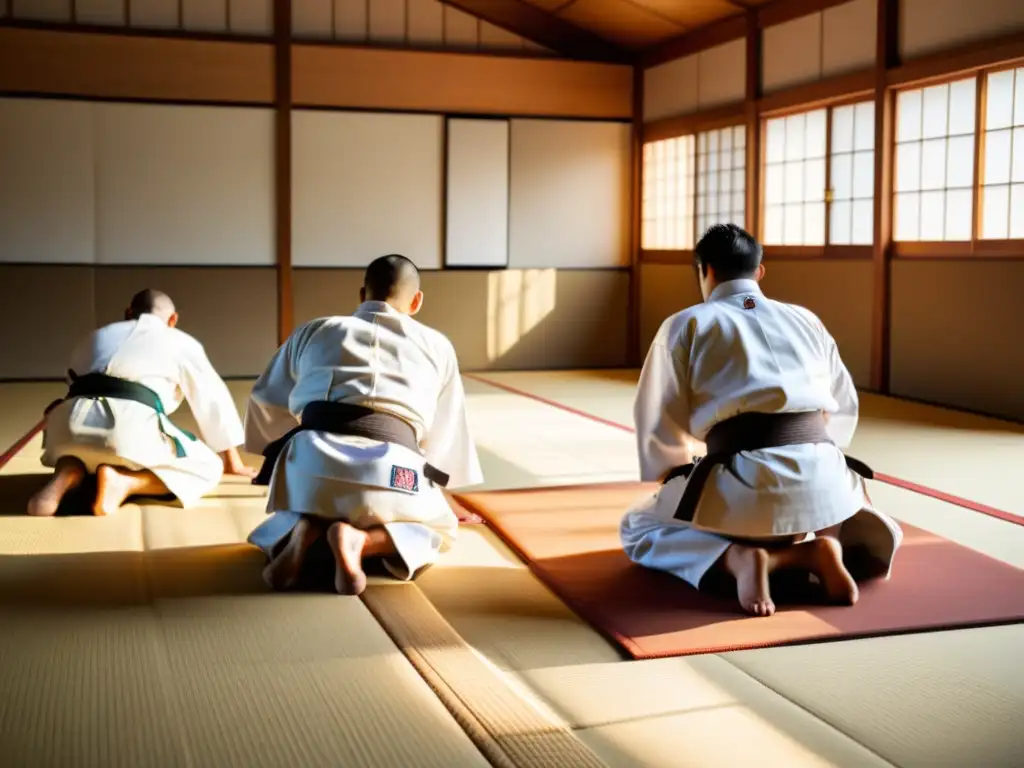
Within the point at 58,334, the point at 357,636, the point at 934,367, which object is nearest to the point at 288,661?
the point at 357,636

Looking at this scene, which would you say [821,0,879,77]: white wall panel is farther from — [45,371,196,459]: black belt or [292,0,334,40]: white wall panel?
[45,371,196,459]: black belt

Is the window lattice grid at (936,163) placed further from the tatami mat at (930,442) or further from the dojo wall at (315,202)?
the dojo wall at (315,202)

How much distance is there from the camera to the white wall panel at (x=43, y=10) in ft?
27.7


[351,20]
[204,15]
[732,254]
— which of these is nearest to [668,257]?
[351,20]

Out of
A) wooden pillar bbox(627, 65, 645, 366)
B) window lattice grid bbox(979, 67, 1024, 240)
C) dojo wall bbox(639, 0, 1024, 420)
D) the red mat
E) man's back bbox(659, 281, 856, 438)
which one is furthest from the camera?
wooden pillar bbox(627, 65, 645, 366)

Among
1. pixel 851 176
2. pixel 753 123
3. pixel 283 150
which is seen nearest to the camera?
pixel 851 176

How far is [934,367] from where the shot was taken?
276 inches

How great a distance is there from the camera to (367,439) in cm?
326

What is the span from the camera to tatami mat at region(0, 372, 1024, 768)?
2096 millimetres

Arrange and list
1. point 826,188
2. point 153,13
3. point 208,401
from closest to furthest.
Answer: point 208,401
point 826,188
point 153,13

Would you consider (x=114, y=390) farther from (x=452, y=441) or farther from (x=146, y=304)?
(x=452, y=441)

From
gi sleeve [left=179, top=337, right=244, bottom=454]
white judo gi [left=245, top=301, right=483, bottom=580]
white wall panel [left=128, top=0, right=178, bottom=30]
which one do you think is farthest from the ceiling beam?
white judo gi [left=245, top=301, right=483, bottom=580]

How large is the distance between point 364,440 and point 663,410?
799 mm

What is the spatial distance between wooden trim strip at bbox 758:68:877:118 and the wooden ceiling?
81cm
